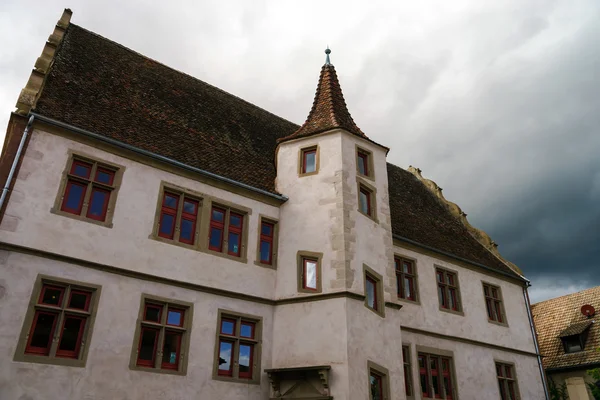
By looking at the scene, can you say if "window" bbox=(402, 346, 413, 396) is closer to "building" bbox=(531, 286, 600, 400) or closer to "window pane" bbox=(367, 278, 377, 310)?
"window pane" bbox=(367, 278, 377, 310)

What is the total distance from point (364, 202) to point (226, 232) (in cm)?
471

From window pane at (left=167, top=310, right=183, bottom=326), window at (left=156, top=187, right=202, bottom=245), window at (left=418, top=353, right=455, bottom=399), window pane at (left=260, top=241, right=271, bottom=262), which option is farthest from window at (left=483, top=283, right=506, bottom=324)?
window pane at (left=167, top=310, right=183, bottom=326)

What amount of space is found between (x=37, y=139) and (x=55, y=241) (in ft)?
8.42

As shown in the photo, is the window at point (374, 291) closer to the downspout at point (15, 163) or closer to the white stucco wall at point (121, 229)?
the white stucco wall at point (121, 229)

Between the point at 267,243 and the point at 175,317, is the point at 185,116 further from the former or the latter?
the point at 175,317

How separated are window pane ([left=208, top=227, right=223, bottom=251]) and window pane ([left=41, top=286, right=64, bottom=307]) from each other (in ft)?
13.5

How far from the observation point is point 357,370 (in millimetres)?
13453

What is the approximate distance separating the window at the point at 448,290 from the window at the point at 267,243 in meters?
7.35

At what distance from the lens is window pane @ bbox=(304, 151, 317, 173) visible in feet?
55.5

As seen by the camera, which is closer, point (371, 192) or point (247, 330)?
point (247, 330)

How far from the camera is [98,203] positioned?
13.0 meters

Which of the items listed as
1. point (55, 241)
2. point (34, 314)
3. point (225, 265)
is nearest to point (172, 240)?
point (225, 265)

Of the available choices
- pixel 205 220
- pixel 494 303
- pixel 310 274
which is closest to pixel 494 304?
pixel 494 303

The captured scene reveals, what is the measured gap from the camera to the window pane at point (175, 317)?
13094 millimetres
